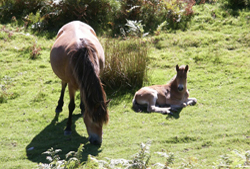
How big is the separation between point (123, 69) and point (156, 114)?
1.79m

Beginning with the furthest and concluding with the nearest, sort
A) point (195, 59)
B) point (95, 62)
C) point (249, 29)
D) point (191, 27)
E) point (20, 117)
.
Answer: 1. point (191, 27)
2. point (249, 29)
3. point (195, 59)
4. point (20, 117)
5. point (95, 62)

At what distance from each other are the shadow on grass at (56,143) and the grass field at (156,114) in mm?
20

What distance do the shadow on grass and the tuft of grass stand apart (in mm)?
1919

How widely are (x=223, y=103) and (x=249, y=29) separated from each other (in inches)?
197

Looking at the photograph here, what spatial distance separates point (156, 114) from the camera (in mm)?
7281

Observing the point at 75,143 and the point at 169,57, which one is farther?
the point at 169,57

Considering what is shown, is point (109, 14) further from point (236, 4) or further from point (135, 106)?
point (135, 106)

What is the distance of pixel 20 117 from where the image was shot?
7.33 metres

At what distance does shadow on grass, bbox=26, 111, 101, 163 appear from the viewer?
564 cm

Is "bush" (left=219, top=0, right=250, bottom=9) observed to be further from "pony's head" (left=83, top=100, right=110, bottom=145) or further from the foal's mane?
"pony's head" (left=83, top=100, right=110, bottom=145)

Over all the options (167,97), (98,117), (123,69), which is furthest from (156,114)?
(98,117)

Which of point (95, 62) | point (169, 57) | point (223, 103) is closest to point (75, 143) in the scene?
point (95, 62)

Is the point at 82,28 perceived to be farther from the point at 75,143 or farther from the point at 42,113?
the point at 75,143

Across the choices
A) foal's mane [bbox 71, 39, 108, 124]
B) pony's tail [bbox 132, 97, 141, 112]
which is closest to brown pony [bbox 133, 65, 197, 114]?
pony's tail [bbox 132, 97, 141, 112]
